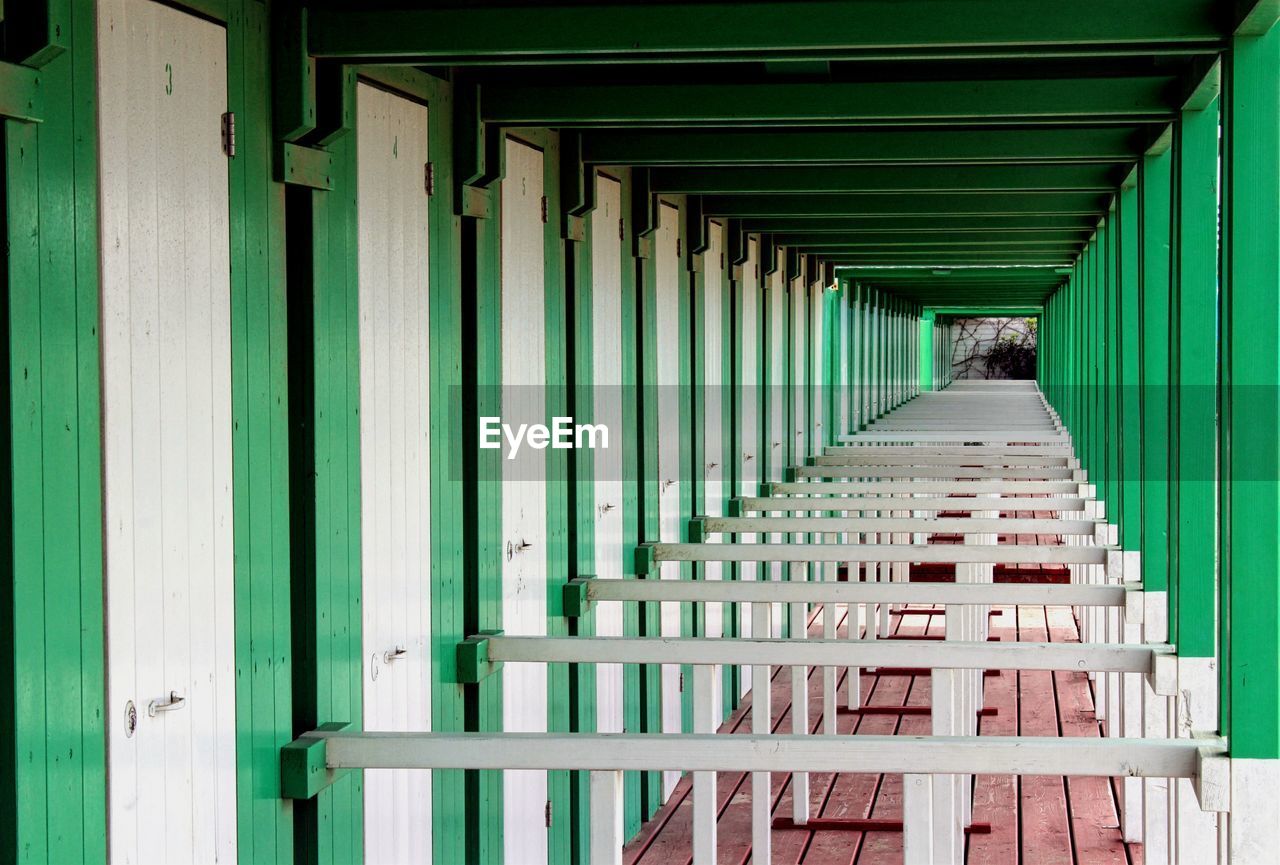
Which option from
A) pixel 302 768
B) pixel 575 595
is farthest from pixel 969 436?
pixel 302 768

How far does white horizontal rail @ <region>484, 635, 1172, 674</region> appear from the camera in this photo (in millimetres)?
4191

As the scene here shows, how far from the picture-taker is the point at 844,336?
15.9 meters

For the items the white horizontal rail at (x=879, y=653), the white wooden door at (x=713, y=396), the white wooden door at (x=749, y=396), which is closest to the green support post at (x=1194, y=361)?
the white horizontal rail at (x=879, y=653)

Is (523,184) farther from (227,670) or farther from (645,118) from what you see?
(227,670)

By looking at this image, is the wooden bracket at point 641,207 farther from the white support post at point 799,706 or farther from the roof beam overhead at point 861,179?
the white support post at point 799,706

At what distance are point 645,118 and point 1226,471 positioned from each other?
1758mm

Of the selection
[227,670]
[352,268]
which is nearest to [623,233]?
[352,268]

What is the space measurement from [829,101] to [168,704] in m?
2.45

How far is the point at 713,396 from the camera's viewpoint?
28.7 ft

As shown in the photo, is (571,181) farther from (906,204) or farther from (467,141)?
(906,204)

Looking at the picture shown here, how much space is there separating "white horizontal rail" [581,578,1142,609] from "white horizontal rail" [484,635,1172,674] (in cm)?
59

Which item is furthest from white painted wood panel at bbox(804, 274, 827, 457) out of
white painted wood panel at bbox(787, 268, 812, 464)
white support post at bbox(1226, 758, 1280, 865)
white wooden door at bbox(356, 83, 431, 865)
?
white support post at bbox(1226, 758, 1280, 865)

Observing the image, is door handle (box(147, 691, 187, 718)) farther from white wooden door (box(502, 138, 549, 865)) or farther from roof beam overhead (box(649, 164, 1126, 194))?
roof beam overhead (box(649, 164, 1126, 194))

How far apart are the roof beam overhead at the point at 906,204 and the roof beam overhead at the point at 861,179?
0.53 m
